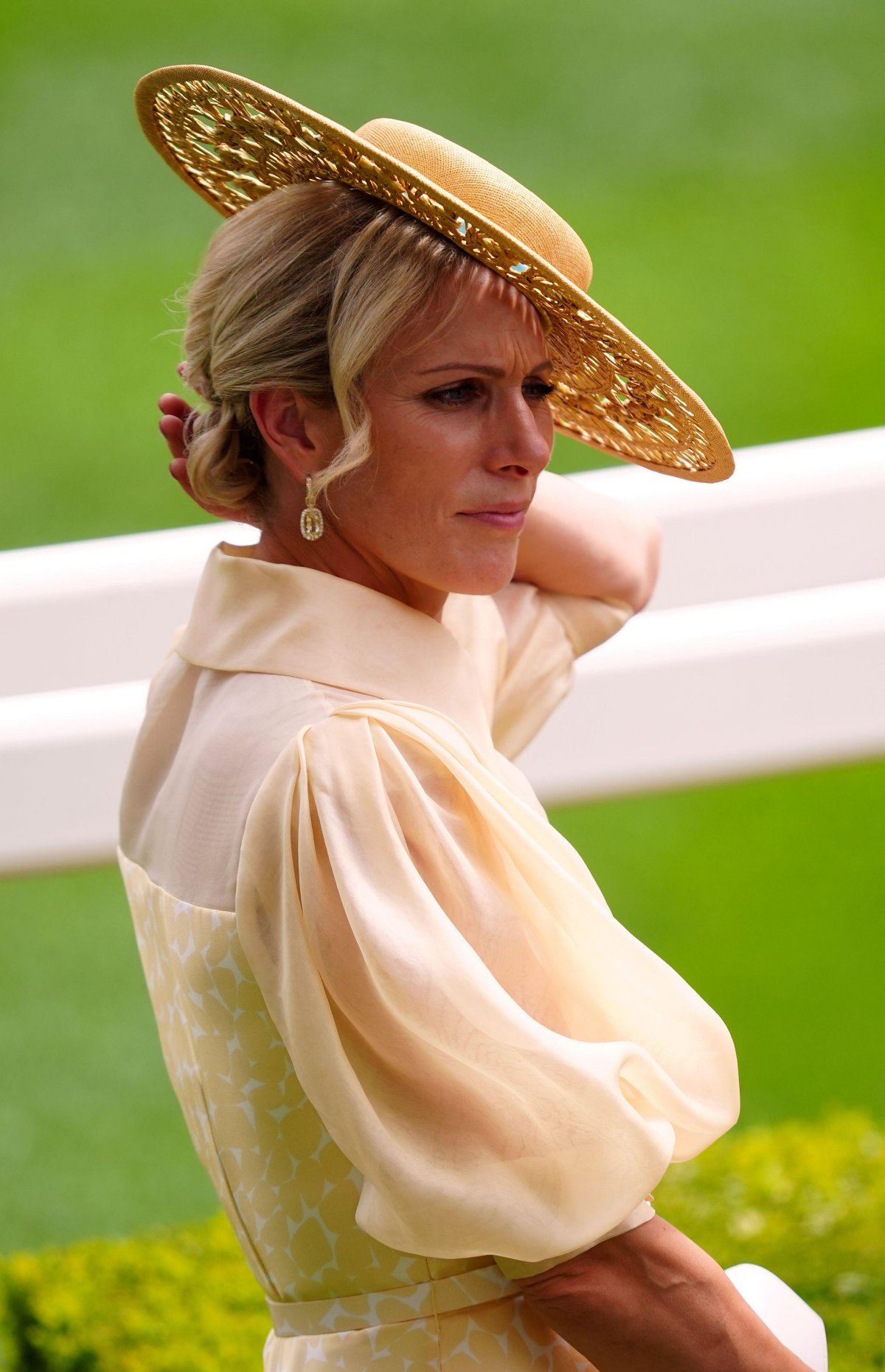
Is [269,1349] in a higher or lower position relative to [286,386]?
lower

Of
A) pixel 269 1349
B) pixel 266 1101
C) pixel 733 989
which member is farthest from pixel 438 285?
pixel 733 989

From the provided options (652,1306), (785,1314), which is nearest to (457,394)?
(652,1306)

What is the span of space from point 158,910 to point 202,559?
3.13 feet

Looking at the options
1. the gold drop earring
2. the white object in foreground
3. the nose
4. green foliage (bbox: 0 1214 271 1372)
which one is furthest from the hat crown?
green foliage (bbox: 0 1214 271 1372)

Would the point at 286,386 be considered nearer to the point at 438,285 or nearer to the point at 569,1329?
the point at 438,285

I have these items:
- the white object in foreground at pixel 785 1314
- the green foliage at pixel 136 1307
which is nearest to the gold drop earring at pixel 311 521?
the white object in foreground at pixel 785 1314

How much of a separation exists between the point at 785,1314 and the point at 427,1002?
1.56ft

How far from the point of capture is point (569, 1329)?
1.25m

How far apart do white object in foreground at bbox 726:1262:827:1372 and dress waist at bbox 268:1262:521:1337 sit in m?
0.21

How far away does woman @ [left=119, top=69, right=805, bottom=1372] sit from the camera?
3.92ft

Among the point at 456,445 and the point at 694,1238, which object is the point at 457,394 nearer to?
the point at 456,445

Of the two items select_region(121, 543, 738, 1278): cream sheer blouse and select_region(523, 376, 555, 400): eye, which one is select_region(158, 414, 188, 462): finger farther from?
select_region(523, 376, 555, 400): eye

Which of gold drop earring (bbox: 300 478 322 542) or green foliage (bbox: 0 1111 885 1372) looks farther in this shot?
green foliage (bbox: 0 1111 885 1372)

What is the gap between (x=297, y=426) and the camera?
1.33m
